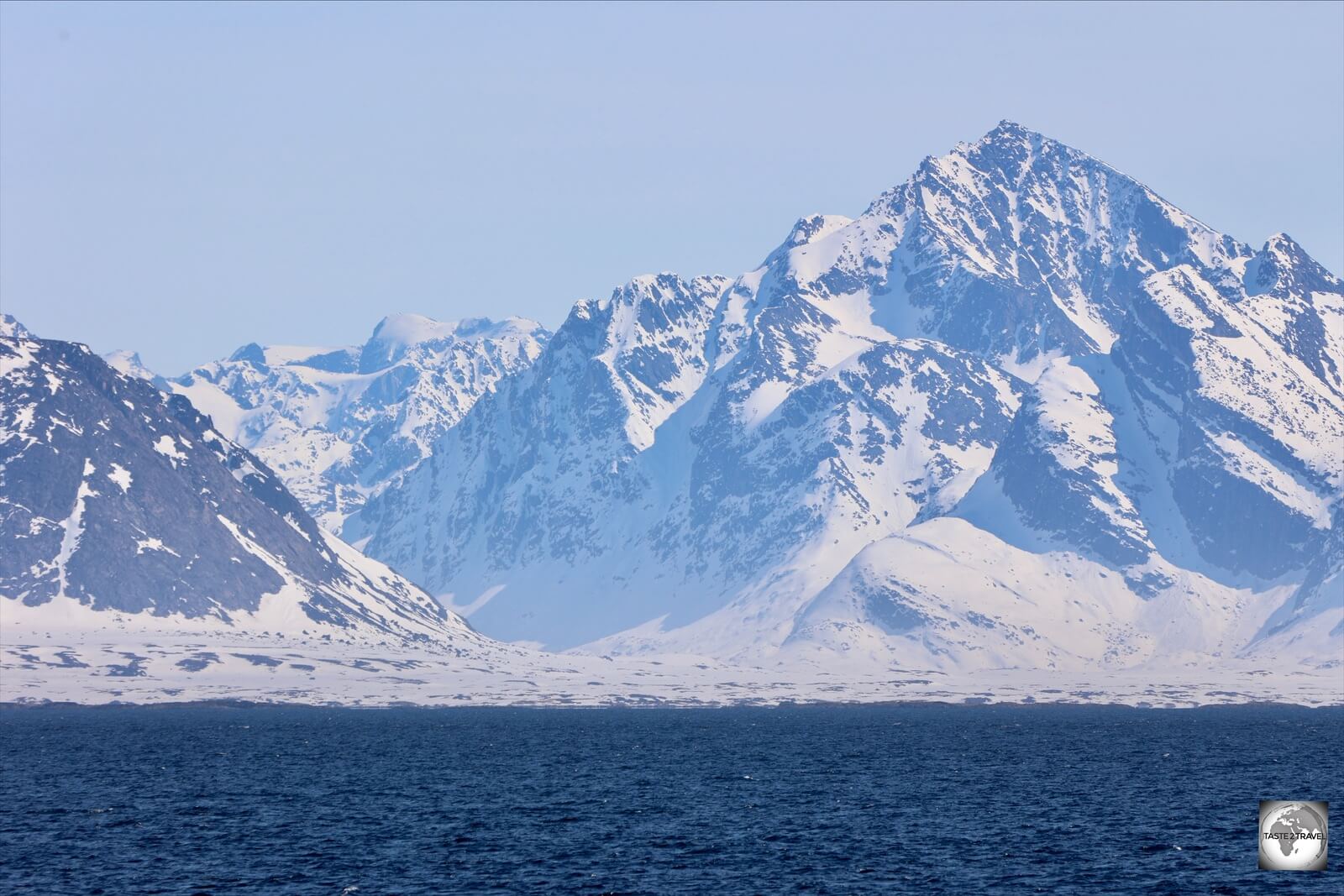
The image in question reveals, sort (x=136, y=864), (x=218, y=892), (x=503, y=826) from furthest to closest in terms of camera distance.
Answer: (x=503, y=826) < (x=136, y=864) < (x=218, y=892)

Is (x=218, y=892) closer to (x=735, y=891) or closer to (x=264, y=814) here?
(x=735, y=891)

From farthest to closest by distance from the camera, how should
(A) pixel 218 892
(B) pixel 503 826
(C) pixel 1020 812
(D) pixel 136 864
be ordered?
(C) pixel 1020 812 → (B) pixel 503 826 → (D) pixel 136 864 → (A) pixel 218 892

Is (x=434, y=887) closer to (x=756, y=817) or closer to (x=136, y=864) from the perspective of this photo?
(x=136, y=864)

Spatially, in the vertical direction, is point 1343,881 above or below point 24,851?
below

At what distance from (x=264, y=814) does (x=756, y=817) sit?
4746cm

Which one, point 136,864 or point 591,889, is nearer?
point 591,889

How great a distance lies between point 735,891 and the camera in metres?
145

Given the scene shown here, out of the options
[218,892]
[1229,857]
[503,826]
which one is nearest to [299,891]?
[218,892]

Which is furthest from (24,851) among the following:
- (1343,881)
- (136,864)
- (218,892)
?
(1343,881)

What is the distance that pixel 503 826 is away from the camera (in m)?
187

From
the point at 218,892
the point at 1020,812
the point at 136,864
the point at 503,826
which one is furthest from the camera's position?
the point at 1020,812

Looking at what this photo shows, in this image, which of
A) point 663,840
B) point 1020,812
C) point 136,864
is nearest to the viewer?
point 136,864

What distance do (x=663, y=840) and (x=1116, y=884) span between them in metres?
43.5

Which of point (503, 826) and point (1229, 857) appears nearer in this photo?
point (1229, 857)
